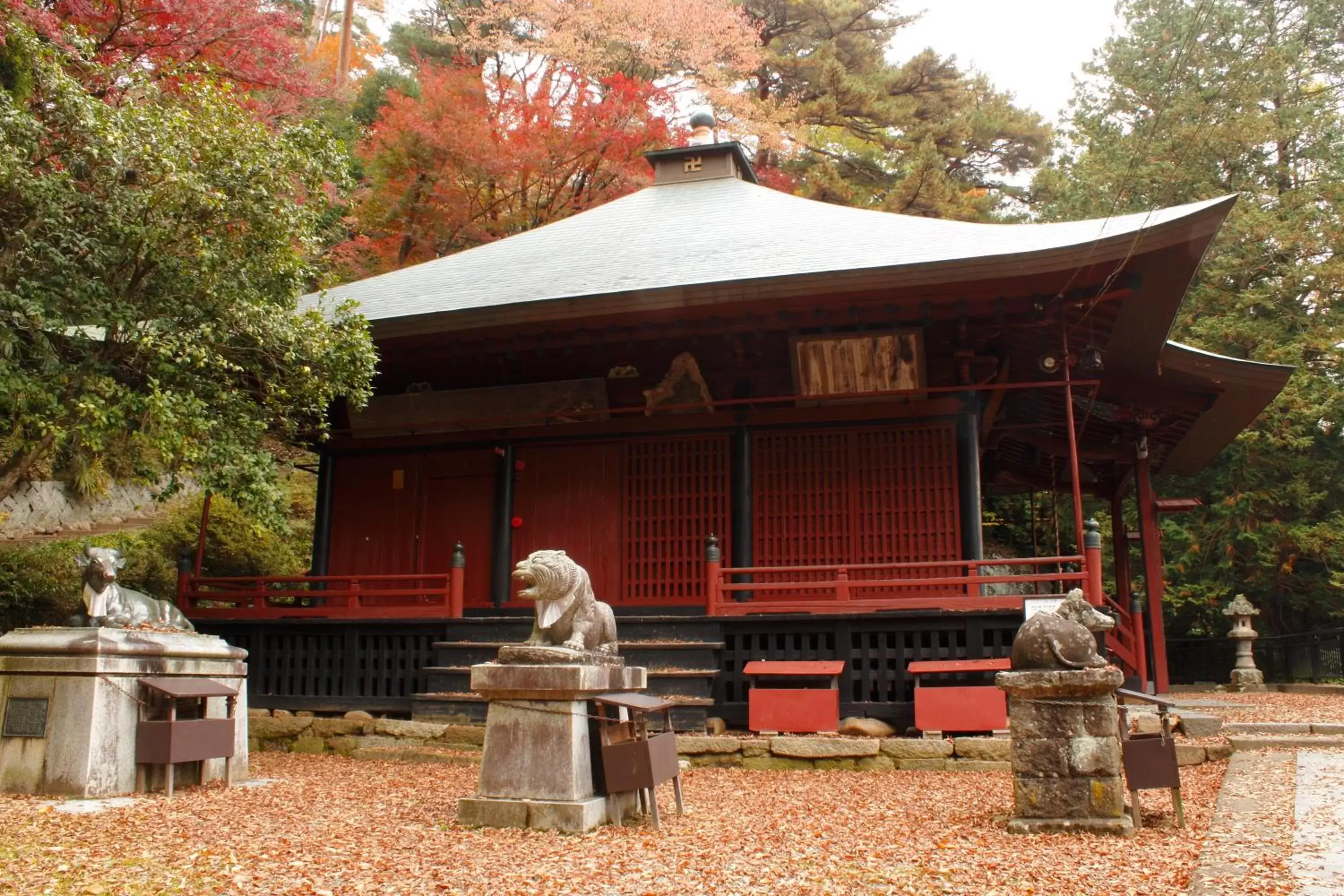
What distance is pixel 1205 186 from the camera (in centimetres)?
2055

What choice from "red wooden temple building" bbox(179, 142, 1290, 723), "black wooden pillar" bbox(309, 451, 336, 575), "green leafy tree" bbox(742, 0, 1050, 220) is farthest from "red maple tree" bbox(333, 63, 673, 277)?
"black wooden pillar" bbox(309, 451, 336, 575)

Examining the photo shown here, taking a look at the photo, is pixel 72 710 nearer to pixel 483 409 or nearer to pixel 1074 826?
pixel 483 409

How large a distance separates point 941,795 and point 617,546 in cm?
517

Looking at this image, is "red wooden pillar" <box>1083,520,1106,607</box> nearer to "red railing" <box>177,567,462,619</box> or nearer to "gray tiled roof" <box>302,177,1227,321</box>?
"gray tiled roof" <box>302,177,1227,321</box>

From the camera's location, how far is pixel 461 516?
12.1 meters

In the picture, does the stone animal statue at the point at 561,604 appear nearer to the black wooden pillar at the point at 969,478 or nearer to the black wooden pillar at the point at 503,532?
the black wooden pillar at the point at 969,478

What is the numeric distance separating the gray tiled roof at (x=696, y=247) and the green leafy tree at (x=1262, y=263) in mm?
8459

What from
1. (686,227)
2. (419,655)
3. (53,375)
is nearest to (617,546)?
(419,655)

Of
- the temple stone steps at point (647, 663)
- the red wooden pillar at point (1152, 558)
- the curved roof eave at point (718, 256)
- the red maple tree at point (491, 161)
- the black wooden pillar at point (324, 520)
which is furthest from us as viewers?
the red maple tree at point (491, 161)

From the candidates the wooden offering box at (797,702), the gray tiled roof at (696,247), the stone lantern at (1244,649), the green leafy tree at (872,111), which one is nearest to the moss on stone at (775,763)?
the wooden offering box at (797,702)

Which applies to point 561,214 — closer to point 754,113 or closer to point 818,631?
point 754,113

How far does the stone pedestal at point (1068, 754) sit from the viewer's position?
540cm

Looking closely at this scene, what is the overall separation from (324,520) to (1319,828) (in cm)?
1050

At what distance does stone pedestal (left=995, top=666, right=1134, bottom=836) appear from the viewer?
5402 mm
